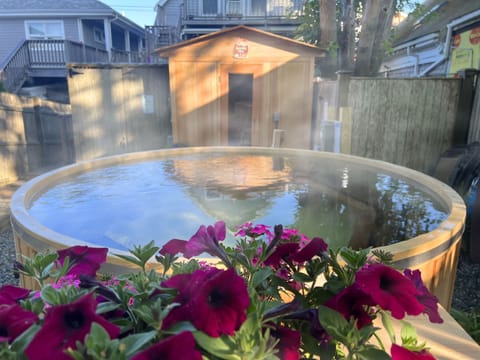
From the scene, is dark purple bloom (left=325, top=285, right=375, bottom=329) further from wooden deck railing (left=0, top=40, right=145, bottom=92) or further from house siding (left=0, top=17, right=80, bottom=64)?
house siding (left=0, top=17, right=80, bottom=64)

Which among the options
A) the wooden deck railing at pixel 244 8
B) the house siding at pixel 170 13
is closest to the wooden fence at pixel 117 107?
the wooden deck railing at pixel 244 8

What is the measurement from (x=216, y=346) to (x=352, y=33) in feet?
26.6

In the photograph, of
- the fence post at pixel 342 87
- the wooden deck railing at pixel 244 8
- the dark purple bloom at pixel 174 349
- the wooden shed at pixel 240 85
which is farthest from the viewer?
the wooden deck railing at pixel 244 8

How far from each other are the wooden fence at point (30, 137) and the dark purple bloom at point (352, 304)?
7083mm

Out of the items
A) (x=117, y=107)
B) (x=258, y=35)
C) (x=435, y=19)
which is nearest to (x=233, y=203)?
(x=258, y=35)

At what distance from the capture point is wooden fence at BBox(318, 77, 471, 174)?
5.67 meters

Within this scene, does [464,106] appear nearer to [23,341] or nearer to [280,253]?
[280,253]

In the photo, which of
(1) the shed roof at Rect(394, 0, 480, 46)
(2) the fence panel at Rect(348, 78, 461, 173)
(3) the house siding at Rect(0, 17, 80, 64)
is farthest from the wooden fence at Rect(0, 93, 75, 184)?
(1) the shed roof at Rect(394, 0, 480, 46)

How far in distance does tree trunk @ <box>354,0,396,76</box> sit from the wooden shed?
0.84 metres

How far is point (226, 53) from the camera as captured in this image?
22.7 ft

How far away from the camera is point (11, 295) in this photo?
621 millimetres

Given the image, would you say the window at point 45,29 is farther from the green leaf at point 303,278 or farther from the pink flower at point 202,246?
the green leaf at point 303,278

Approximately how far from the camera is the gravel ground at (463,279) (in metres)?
3.11

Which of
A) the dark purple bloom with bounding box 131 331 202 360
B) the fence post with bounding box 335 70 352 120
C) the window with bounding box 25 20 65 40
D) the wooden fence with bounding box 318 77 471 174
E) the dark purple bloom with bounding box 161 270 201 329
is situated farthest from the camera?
the window with bounding box 25 20 65 40
